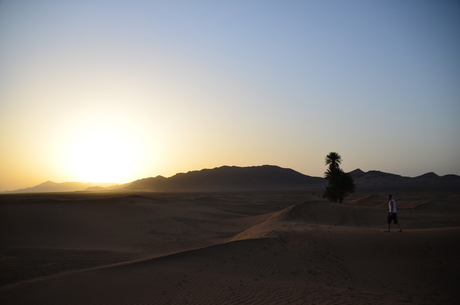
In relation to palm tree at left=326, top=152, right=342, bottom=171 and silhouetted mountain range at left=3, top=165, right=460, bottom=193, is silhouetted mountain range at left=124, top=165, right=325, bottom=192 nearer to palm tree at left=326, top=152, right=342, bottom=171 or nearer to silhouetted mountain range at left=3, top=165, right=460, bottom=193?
silhouetted mountain range at left=3, top=165, right=460, bottom=193

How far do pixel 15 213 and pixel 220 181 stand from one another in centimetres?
14259

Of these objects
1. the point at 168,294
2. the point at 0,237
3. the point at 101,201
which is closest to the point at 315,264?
the point at 168,294

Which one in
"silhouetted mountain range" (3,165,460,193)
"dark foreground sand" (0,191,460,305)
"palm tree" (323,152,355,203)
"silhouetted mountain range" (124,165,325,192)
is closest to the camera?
"dark foreground sand" (0,191,460,305)

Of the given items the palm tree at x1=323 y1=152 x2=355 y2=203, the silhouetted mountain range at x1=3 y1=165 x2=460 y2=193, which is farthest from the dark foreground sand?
the silhouetted mountain range at x1=3 y1=165 x2=460 y2=193

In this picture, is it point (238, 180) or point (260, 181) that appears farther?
point (238, 180)

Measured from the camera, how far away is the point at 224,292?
27.7 feet

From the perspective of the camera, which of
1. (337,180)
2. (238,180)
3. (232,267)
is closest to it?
(232,267)

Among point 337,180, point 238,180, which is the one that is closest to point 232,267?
point 337,180

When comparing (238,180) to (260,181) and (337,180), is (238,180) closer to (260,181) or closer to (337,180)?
(260,181)

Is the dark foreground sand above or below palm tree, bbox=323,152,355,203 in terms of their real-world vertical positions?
below

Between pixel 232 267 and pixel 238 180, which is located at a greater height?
pixel 238 180

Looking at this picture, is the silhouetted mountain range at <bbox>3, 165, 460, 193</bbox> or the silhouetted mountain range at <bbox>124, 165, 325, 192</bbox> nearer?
the silhouetted mountain range at <bbox>3, 165, 460, 193</bbox>

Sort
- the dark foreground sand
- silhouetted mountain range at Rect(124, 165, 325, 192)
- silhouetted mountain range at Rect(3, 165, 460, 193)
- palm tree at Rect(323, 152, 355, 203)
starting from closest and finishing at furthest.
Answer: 1. the dark foreground sand
2. palm tree at Rect(323, 152, 355, 203)
3. silhouetted mountain range at Rect(3, 165, 460, 193)
4. silhouetted mountain range at Rect(124, 165, 325, 192)

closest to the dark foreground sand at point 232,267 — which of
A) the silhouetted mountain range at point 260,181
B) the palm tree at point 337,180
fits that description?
the palm tree at point 337,180
